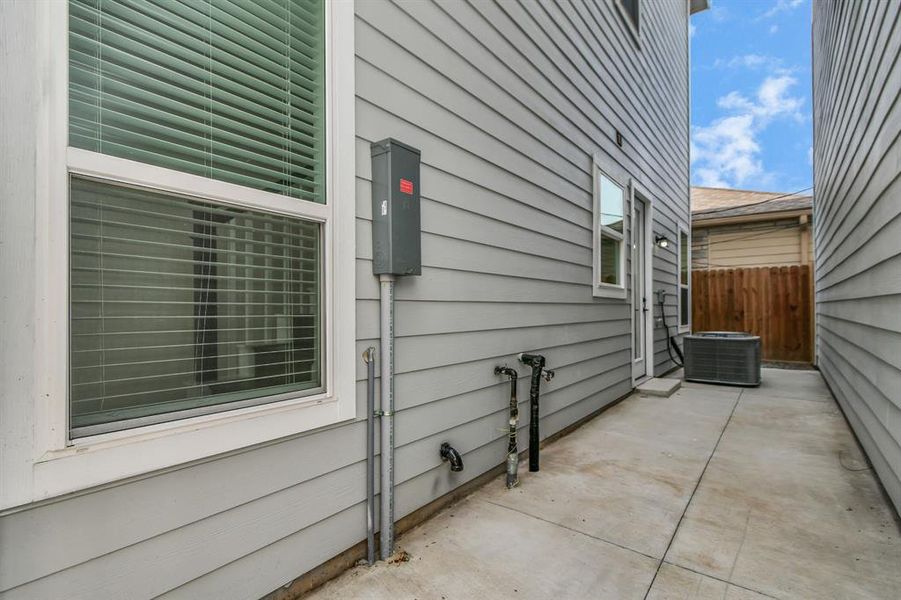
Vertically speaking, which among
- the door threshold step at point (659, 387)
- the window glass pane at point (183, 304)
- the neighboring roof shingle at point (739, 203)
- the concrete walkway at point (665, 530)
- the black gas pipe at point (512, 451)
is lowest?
the concrete walkway at point (665, 530)

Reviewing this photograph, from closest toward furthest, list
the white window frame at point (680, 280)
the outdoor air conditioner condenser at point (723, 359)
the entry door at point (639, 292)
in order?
the entry door at point (639, 292)
the outdoor air conditioner condenser at point (723, 359)
the white window frame at point (680, 280)

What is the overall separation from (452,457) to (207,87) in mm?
1817

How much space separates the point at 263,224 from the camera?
155 cm

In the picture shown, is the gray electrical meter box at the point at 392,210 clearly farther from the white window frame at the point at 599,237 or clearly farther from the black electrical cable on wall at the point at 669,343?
the black electrical cable on wall at the point at 669,343

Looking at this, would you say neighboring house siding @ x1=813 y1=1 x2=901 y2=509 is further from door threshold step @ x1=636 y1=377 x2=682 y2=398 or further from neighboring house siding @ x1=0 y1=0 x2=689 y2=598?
neighboring house siding @ x1=0 y1=0 x2=689 y2=598

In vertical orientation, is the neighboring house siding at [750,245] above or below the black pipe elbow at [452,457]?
above

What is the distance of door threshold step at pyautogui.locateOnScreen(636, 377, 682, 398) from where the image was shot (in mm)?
4923

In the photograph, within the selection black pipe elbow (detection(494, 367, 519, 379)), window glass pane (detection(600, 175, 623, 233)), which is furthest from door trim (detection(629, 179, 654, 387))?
black pipe elbow (detection(494, 367, 519, 379))

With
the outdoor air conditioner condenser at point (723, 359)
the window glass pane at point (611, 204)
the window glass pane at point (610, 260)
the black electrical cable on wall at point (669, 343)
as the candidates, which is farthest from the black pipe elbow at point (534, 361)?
the black electrical cable on wall at point (669, 343)

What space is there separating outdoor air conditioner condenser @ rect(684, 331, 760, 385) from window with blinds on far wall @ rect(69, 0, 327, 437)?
5507 mm

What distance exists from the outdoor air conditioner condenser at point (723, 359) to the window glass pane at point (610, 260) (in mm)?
1919

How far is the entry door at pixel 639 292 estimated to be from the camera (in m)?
5.32

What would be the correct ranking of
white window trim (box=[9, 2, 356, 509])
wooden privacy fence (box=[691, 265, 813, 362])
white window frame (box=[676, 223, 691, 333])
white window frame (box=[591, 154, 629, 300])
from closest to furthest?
white window trim (box=[9, 2, 356, 509]) → white window frame (box=[591, 154, 629, 300]) → white window frame (box=[676, 223, 691, 333]) → wooden privacy fence (box=[691, 265, 813, 362])

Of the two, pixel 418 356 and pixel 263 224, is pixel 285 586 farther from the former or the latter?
pixel 263 224
